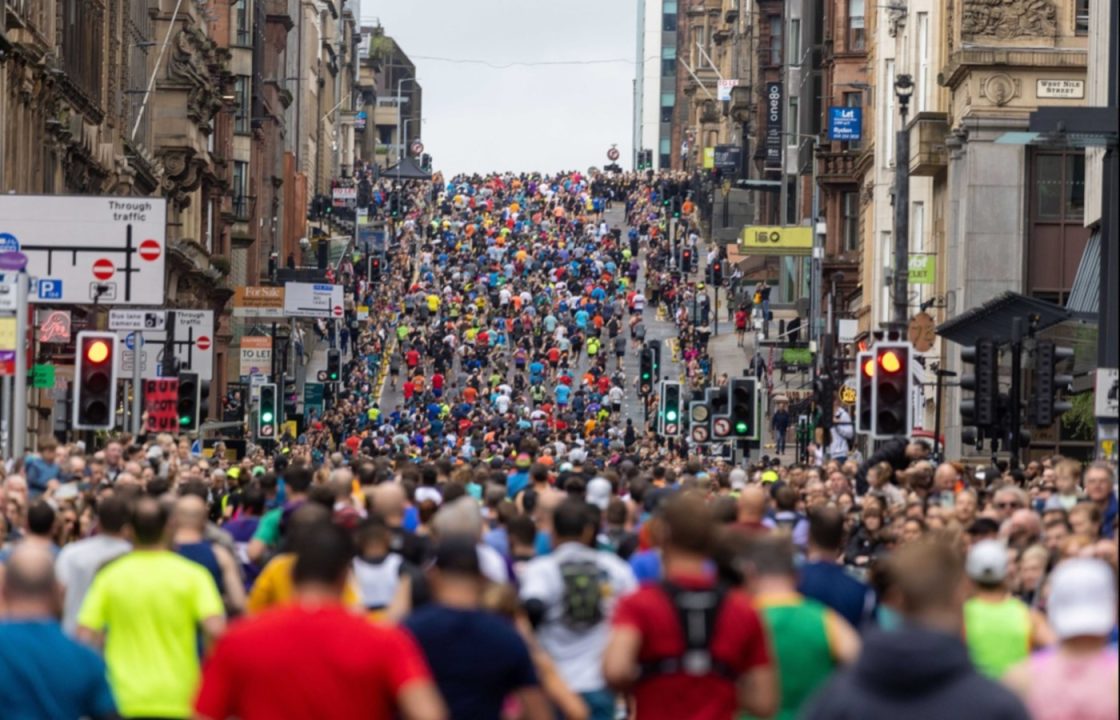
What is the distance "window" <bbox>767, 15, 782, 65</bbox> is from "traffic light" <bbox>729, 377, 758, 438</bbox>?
71912 mm

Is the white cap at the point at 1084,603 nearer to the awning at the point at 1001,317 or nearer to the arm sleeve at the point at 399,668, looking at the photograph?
the arm sleeve at the point at 399,668

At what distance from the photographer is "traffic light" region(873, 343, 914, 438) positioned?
28.3m

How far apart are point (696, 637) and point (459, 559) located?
0.99 meters

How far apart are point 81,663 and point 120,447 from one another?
1890 cm

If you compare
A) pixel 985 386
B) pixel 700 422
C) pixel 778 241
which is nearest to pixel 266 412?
pixel 700 422

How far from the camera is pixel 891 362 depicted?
28312mm

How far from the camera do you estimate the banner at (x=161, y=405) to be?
37406 mm

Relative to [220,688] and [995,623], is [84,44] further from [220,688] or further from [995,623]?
[220,688]

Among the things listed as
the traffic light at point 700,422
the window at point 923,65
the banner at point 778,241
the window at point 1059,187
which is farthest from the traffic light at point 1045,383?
the banner at point 778,241

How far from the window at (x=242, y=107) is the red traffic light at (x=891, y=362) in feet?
241

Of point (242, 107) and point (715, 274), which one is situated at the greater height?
point (242, 107)

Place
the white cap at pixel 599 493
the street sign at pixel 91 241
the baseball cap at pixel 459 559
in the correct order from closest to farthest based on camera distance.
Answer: the baseball cap at pixel 459 559, the white cap at pixel 599 493, the street sign at pixel 91 241

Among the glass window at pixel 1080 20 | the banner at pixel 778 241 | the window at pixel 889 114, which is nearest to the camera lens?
the glass window at pixel 1080 20

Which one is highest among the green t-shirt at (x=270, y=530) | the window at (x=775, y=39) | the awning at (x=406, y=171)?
the window at (x=775, y=39)
